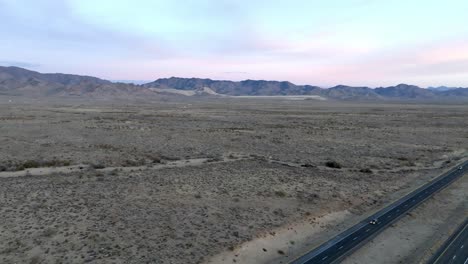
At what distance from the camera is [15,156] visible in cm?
3744

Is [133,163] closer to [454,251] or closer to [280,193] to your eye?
[280,193]

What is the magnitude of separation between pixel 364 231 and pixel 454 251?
4.05 meters

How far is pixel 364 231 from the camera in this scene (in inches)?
780

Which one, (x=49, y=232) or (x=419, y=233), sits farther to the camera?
(x=419, y=233)

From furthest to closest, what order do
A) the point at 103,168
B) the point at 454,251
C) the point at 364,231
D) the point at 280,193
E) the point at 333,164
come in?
the point at 333,164 < the point at 103,168 < the point at 280,193 < the point at 364,231 < the point at 454,251

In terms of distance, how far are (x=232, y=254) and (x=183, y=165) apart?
20.0 m

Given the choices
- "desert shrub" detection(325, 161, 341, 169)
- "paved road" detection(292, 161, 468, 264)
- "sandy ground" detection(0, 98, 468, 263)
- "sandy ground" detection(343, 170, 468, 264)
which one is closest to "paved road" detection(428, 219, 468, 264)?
"sandy ground" detection(343, 170, 468, 264)

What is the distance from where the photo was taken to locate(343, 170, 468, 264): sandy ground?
667 inches

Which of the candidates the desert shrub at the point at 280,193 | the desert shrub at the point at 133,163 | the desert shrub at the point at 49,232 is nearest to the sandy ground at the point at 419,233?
the desert shrub at the point at 280,193

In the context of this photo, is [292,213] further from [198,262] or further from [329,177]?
[329,177]

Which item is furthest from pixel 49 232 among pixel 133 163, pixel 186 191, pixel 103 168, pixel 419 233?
pixel 419 233

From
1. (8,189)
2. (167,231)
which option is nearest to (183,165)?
(8,189)

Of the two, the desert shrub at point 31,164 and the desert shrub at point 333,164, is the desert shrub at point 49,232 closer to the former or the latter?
the desert shrub at point 31,164

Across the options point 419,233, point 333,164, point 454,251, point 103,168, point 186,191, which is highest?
point 454,251
